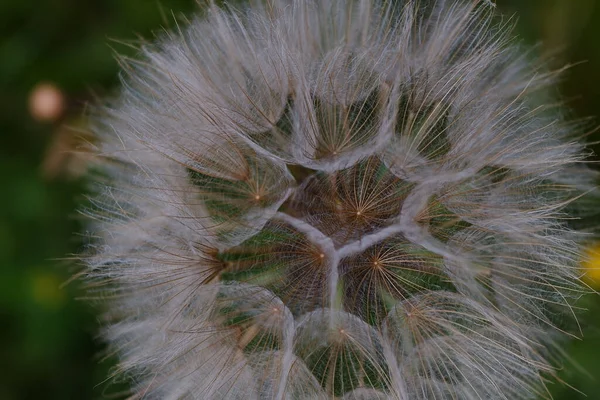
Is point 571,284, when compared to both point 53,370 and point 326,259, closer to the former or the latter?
point 326,259

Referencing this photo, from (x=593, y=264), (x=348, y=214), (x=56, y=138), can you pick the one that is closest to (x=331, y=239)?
(x=348, y=214)

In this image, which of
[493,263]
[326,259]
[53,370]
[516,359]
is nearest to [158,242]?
[326,259]

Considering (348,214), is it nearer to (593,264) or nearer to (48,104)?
(593,264)

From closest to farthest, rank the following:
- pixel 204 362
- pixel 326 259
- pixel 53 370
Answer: pixel 326 259
pixel 204 362
pixel 53 370

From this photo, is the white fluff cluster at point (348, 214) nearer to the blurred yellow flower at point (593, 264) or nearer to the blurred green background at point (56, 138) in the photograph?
the blurred yellow flower at point (593, 264)

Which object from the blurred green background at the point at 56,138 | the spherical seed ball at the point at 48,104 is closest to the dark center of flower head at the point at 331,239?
the blurred green background at the point at 56,138

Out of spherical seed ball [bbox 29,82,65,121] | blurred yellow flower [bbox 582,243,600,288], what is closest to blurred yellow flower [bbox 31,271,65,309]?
spherical seed ball [bbox 29,82,65,121]
